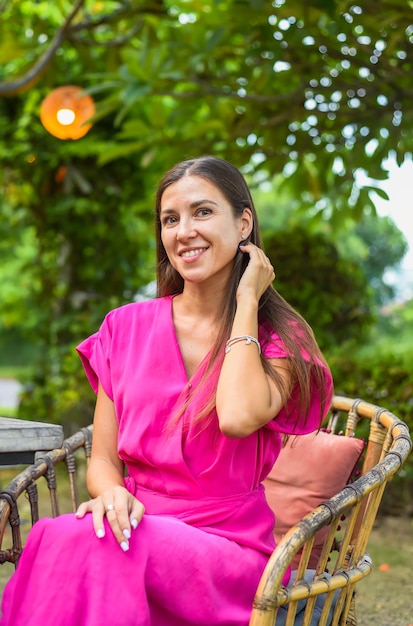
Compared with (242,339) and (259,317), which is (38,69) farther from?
(242,339)

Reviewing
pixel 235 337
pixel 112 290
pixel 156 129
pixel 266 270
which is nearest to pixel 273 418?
pixel 235 337

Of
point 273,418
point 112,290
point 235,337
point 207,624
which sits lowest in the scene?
point 112,290

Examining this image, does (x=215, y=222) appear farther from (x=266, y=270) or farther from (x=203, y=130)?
(x=203, y=130)

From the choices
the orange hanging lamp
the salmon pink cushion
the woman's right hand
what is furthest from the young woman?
the orange hanging lamp

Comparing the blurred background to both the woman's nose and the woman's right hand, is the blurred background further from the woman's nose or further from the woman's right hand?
the woman's right hand

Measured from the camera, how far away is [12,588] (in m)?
1.73

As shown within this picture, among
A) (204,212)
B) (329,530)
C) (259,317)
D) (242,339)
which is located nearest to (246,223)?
(204,212)

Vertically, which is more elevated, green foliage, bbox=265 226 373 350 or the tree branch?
the tree branch

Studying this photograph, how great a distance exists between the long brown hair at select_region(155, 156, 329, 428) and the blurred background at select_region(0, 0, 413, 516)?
0.62 metres

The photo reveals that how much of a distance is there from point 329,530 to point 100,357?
2.46 ft

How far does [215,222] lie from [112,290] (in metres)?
5.07

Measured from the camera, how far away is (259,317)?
2.25 meters

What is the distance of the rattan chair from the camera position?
1675 millimetres

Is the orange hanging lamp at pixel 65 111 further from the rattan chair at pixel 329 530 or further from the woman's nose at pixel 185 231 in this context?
the woman's nose at pixel 185 231
